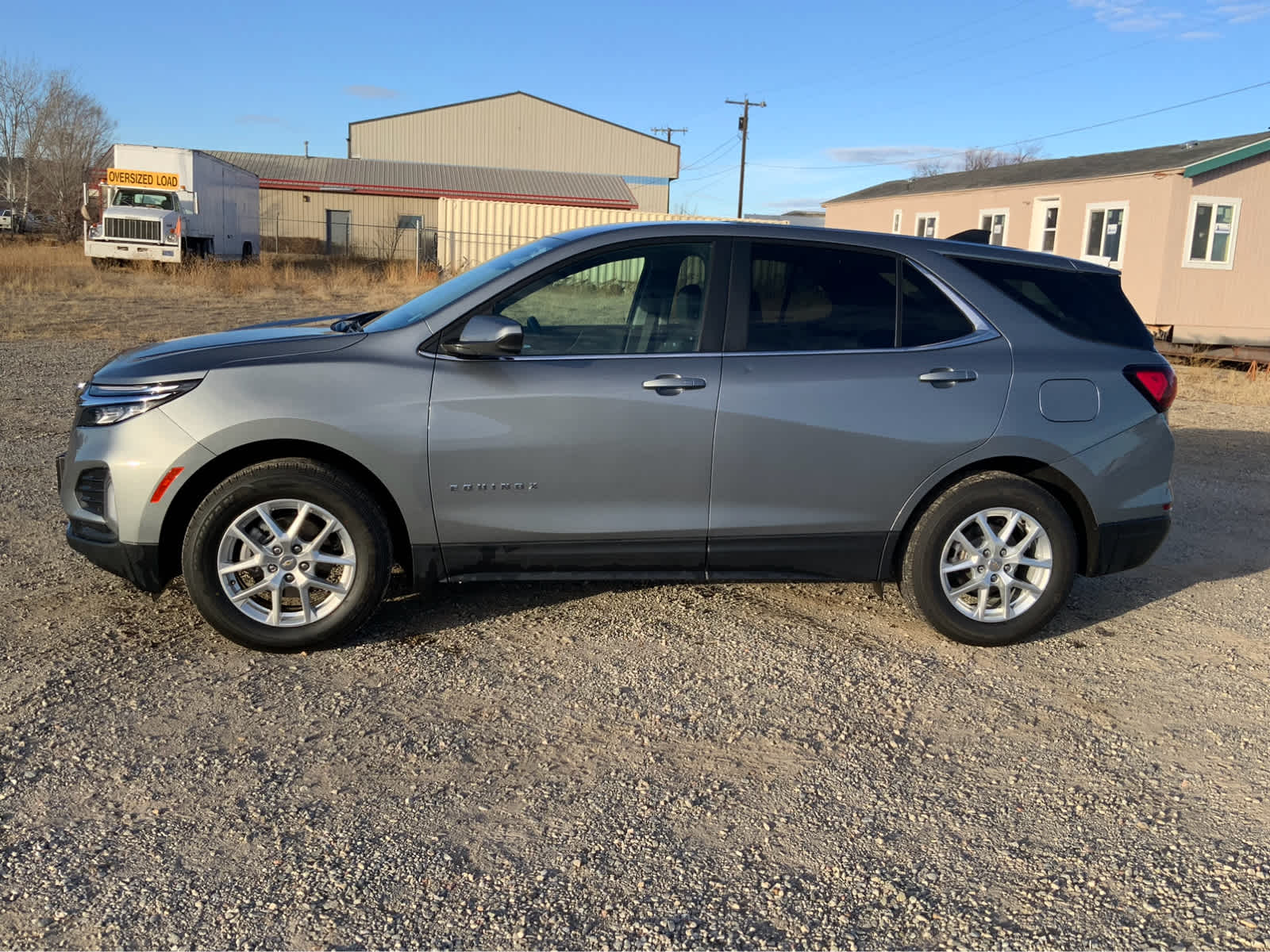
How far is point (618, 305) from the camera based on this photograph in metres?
4.57

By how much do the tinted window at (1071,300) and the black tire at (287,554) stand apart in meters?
2.87

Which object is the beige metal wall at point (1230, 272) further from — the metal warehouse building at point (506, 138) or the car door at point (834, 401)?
the metal warehouse building at point (506, 138)

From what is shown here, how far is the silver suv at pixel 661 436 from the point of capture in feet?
13.7

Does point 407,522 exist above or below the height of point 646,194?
below

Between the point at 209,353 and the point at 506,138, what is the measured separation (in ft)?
197

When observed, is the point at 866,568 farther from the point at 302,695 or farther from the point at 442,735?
the point at 302,695

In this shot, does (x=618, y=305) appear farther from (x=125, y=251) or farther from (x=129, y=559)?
(x=125, y=251)

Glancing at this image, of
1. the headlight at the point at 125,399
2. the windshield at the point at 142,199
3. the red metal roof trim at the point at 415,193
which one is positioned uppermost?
the red metal roof trim at the point at 415,193

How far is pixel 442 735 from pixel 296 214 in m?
53.8

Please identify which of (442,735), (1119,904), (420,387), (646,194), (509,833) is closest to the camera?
(1119,904)

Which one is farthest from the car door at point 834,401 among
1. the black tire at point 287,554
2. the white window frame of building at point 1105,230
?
the white window frame of building at point 1105,230

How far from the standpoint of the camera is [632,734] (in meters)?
3.73

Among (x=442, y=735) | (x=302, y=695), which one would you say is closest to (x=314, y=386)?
(x=302, y=695)

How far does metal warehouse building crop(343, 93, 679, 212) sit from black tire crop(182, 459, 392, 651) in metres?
57.1
